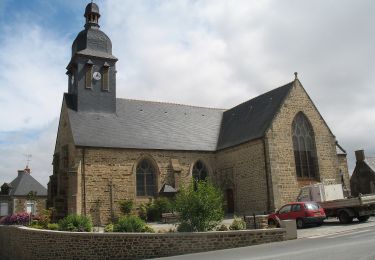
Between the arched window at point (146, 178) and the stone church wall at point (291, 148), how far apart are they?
7962mm

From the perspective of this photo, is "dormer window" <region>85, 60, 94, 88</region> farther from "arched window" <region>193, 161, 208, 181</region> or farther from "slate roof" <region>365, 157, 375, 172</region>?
"slate roof" <region>365, 157, 375, 172</region>

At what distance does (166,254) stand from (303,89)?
1712 cm

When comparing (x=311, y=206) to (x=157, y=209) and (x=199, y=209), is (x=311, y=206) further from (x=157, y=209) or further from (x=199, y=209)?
(x=157, y=209)

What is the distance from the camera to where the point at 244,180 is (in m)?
25.7

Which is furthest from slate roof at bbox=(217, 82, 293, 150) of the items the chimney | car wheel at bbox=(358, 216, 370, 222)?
the chimney

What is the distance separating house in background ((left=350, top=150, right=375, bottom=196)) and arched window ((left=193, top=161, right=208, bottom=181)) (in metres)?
18.4

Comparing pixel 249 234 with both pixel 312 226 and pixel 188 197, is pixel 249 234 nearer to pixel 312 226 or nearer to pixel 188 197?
pixel 188 197

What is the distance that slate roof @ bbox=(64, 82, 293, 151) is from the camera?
83.5ft

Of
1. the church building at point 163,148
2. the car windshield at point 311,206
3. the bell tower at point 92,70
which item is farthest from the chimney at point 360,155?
the bell tower at point 92,70

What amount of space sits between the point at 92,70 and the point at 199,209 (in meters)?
16.6

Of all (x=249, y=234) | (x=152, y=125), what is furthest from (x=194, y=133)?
(x=249, y=234)

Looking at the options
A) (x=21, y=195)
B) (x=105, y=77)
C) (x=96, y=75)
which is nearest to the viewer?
(x=96, y=75)

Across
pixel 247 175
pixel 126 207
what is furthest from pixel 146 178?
pixel 247 175

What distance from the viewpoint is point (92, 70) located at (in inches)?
1101
